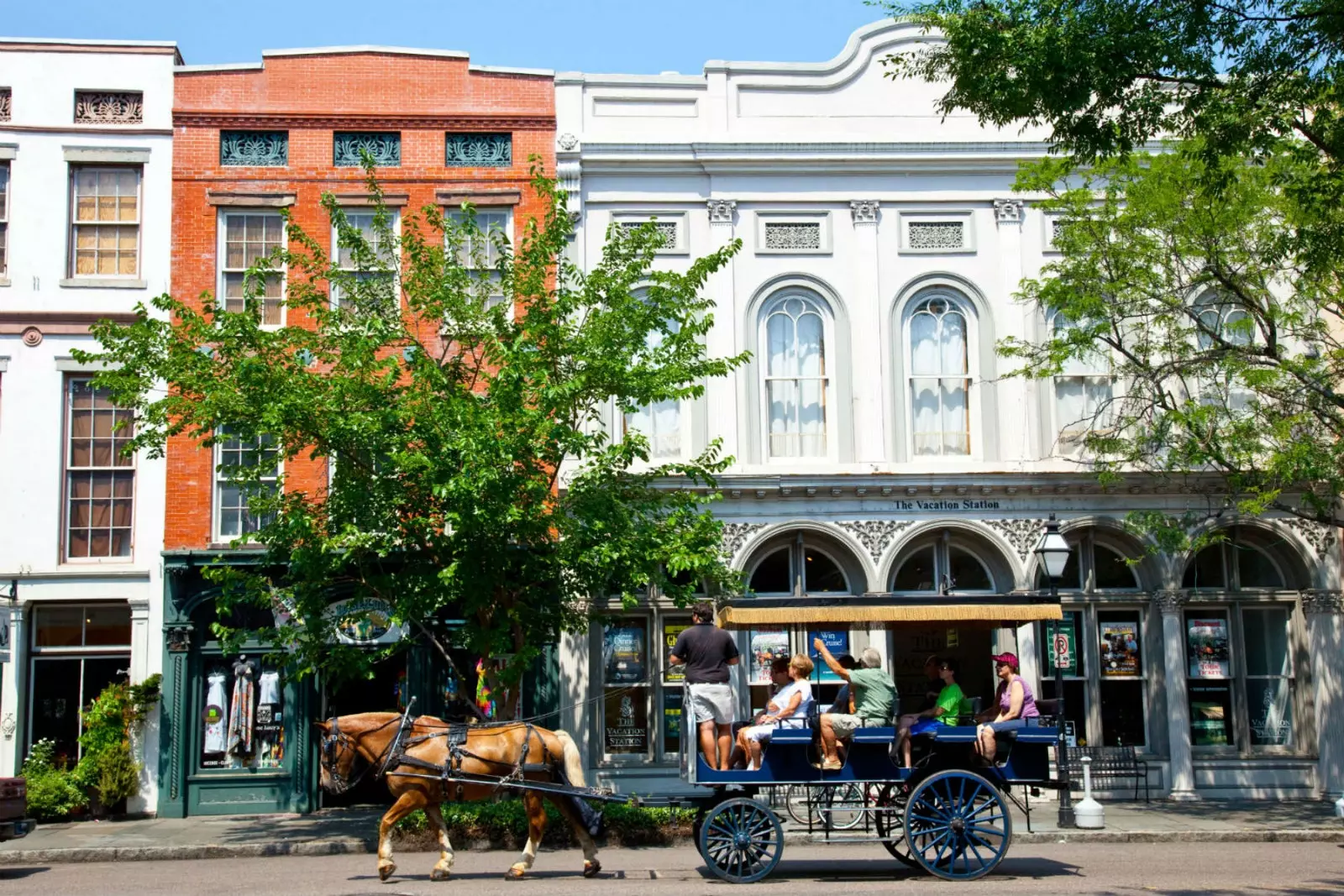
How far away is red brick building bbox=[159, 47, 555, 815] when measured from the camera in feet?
66.7

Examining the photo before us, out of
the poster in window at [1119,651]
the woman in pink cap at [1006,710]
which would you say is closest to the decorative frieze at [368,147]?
the woman in pink cap at [1006,710]

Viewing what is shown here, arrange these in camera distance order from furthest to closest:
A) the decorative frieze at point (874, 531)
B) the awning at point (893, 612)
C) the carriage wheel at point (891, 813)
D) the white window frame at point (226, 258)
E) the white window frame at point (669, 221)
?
1. the white window frame at point (669, 221)
2. the white window frame at point (226, 258)
3. the decorative frieze at point (874, 531)
4. the awning at point (893, 612)
5. the carriage wheel at point (891, 813)

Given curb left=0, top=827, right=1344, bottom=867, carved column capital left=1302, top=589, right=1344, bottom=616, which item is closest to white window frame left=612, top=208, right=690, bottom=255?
curb left=0, top=827, right=1344, bottom=867

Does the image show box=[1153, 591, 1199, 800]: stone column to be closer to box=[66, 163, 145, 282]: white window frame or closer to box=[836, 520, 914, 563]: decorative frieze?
box=[836, 520, 914, 563]: decorative frieze

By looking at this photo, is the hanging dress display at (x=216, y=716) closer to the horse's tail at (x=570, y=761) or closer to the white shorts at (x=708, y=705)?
the horse's tail at (x=570, y=761)

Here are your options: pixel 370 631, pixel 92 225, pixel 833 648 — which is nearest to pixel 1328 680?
pixel 833 648

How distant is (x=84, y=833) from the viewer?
18.1 meters

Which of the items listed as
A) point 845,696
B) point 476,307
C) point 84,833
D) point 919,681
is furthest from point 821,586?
point 84,833

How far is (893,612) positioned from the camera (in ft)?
46.1

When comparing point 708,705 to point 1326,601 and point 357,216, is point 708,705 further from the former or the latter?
point 1326,601

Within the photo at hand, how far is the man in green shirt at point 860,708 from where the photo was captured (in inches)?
479

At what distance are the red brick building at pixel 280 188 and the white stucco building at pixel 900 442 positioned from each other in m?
1.46

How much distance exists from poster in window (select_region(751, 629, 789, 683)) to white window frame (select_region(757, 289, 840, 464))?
276cm

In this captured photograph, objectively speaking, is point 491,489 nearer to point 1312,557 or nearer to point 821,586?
point 821,586
